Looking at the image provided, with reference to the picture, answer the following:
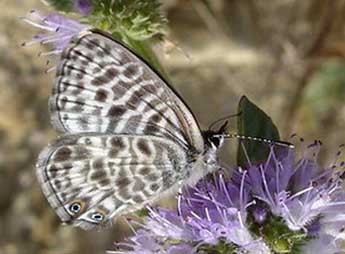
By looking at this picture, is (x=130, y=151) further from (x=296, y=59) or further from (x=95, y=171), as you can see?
(x=296, y=59)

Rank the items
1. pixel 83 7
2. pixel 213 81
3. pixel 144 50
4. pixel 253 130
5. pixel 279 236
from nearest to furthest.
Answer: pixel 279 236 < pixel 253 130 < pixel 83 7 < pixel 144 50 < pixel 213 81

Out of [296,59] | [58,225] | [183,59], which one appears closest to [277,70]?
[296,59]

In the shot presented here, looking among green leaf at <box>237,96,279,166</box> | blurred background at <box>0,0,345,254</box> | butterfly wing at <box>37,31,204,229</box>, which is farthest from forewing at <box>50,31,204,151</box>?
blurred background at <box>0,0,345,254</box>

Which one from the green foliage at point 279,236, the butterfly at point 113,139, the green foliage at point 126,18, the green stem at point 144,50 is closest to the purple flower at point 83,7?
the green foliage at point 126,18


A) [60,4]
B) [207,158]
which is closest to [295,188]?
[207,158]

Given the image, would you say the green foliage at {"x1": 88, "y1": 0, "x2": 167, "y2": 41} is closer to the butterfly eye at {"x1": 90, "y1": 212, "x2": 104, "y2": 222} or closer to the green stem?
the green stem

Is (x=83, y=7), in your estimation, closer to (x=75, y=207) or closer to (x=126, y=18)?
(x=126, y=18)

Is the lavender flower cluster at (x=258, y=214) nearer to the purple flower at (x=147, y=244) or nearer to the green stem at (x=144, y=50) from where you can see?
the purple flower at (x=147, y=244)
